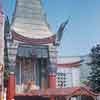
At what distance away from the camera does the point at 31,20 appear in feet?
167

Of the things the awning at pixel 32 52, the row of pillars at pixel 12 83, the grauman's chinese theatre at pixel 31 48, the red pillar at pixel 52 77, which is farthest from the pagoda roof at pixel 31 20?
the row of pillars at pixel 12 83

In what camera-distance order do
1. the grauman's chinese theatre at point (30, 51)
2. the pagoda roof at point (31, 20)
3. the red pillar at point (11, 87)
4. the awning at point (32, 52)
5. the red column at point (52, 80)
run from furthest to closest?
the pagoda roof at point (31, 20)
the awning at point (32, 52)
the red column at point (52, 80)
the grauman's chinese theatre at point (30, 51)
the red pillar at point (11, 87)

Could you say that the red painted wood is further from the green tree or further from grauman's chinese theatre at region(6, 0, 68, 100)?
the green tree

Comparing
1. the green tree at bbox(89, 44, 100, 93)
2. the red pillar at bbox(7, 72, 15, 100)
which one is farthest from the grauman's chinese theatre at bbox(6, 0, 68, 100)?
the green tree at bbox(89, 44, 100, 93)

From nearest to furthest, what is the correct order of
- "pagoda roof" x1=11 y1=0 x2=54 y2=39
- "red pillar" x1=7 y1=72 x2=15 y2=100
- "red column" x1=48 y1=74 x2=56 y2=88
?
1. "red pillar" x1=7 y1=72 x2=15 y2=100
2. "red column" x1=48 y1=74 x2=56 y2=88
3. "pagoda roof" x1=11 y1=0 x2=54 y2=39

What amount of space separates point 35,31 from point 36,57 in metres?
3.60

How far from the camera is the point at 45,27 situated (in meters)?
51.1

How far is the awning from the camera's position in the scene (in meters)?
49.0

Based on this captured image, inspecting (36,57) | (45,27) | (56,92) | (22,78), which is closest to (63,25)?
(45,27)

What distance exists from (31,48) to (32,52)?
644 mm

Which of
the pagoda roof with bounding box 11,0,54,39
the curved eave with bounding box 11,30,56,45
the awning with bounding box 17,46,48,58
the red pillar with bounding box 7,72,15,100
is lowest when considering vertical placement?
the red pillar with bounding box 7,72,15,100

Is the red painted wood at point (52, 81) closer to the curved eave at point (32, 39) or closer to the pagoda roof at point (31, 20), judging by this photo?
the curved eave at point (32, 39)

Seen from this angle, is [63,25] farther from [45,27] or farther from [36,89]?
[36,89]

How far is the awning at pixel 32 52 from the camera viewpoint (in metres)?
49.0
